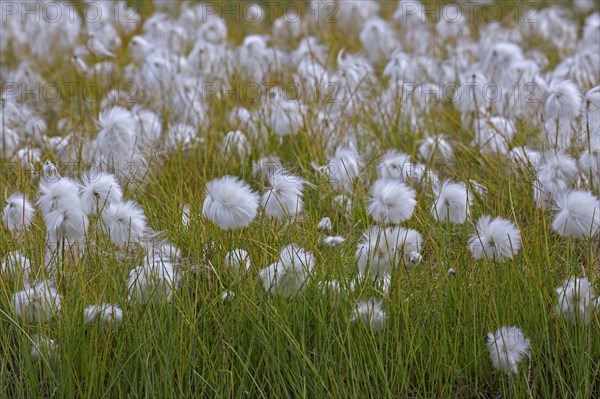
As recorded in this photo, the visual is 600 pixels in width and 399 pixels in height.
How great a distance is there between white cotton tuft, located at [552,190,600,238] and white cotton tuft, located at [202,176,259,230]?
0.98 m

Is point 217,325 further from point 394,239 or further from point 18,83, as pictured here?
point 18,83

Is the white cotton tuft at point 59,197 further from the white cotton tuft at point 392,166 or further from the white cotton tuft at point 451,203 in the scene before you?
the white cotton tuft at point 392,166

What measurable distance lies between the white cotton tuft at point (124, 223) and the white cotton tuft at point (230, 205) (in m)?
0.26

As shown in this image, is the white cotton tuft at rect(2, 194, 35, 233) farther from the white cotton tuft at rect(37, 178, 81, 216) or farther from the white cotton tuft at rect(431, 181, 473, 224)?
the white cotton tuft at rect(431, 181, 473, 224)

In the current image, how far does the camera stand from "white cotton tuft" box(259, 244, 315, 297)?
8.64 feet

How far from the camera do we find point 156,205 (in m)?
3.39

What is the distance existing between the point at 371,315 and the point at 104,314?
0.76 meters

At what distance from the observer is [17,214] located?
2920 mm

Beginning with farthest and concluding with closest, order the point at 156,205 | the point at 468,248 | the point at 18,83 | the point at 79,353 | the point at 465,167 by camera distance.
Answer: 1. the point at 18,83
2. the point at 465,167
3. the point at 156,205
4. the point at 468,248
5. the point at 79,353

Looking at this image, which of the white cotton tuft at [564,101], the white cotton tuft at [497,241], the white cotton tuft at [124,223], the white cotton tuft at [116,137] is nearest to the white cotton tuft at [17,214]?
the white cotton tuft at [124,223]

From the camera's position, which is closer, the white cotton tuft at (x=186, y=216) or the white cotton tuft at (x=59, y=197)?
the white cotton tuft at (x=59, y=197)

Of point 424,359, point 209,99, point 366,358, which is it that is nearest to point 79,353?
point 366,358

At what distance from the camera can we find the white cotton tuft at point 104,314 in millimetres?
2568

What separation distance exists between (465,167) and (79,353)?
6.20 feet
